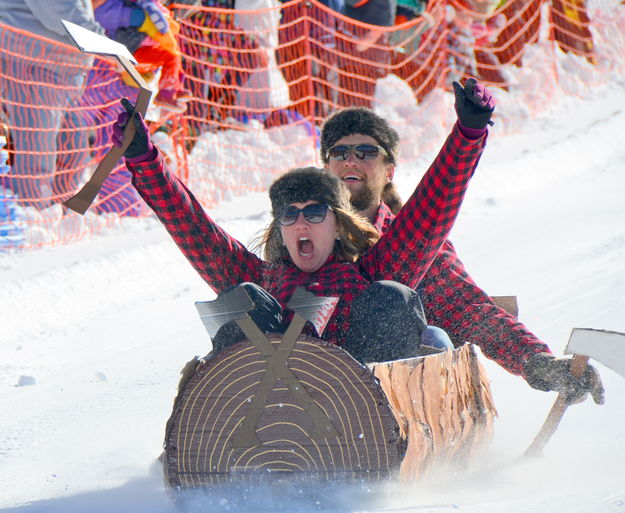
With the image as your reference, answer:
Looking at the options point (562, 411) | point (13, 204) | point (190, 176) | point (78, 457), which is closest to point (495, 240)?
point (190, 176)

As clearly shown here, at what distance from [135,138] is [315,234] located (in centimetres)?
53

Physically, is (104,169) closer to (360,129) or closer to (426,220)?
(426,220)

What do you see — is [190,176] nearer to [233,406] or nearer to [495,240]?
[495,240]

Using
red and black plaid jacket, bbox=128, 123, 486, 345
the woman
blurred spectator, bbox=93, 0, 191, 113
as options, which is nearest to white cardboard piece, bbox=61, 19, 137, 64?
A: the woman

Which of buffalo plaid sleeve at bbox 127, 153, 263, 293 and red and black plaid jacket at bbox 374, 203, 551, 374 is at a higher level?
buffalo plaid sleeve at bbox 127, 153, 263, 293

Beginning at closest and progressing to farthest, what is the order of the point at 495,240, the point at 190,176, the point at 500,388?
the point at 500,388, the point at 495,240, the point at 190,176

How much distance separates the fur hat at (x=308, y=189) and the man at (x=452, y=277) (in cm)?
31

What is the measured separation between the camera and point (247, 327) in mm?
2377

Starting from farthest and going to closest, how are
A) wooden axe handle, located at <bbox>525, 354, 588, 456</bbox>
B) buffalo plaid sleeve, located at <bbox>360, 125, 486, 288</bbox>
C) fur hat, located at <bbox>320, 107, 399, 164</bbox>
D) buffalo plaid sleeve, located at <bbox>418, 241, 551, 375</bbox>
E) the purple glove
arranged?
fur hat, located at <bbox>320, 107, 399, 164</bbox> → buffalo plaid sleeve, located at <bbox>418, 241, 551, 375</bbox> → wooden axe handle, located at <bbox>525, 354, 588, 456</bbox> → buffalo plaid sleeve, located at <bbox>360, 125, 486, 288</bbox> → the purple glove

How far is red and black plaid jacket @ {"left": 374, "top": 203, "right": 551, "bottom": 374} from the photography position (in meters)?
3.14

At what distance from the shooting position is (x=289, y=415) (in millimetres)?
2361

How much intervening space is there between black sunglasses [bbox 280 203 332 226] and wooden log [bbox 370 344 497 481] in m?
0.50

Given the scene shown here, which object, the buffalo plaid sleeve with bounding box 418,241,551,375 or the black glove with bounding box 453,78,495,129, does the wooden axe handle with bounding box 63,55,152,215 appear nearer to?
the black glove with bounding box 453,78,495,129

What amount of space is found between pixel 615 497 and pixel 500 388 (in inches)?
53.7
